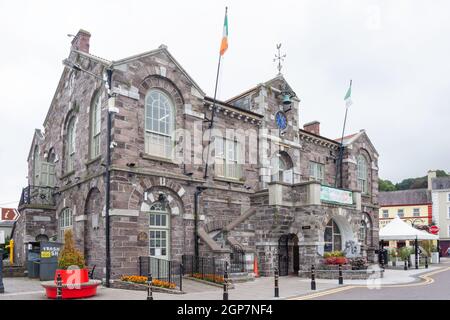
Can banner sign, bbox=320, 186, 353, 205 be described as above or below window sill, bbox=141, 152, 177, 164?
below

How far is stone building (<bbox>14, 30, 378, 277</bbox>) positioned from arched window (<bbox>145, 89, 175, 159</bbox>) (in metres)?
0.05

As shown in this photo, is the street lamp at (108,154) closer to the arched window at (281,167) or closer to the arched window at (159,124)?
the arched window at (159,124)

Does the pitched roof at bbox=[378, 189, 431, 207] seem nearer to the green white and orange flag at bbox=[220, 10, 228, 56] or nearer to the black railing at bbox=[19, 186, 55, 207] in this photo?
the green white and orange flag at bbox=[220, 10, 228, 56]

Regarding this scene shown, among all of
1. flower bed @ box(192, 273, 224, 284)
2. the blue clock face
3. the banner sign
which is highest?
the blue clock face

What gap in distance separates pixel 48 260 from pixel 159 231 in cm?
455

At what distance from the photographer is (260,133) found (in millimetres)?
24516

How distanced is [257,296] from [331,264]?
7.58 meters

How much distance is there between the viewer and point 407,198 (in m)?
62.9

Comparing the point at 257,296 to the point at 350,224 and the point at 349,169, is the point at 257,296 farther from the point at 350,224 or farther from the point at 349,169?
the point at 349,169

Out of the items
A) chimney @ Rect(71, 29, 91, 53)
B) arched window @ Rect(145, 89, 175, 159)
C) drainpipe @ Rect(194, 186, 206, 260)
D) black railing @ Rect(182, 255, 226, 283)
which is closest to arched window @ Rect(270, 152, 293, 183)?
drainpipe @ Rect(194, 186, 206, 260)

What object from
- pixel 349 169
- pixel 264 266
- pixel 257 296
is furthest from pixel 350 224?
pixel 257 296

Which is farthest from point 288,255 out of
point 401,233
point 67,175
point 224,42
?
point 67,175

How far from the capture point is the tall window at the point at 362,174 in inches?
1294

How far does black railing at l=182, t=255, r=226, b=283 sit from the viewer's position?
17.7 metres
